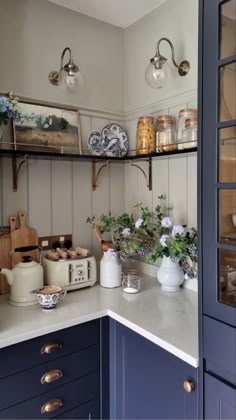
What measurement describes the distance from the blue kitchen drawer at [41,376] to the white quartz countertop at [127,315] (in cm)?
16

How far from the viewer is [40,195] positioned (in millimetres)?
1832

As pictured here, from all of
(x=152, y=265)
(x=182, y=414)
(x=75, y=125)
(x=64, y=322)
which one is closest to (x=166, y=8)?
(x=75, y=125)

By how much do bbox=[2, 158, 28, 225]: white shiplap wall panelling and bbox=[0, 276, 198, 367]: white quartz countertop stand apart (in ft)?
1.51

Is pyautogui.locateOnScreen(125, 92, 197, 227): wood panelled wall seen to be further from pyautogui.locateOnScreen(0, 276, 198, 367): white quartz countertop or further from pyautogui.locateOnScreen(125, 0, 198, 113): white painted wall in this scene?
pyautogui.locateOnScreen(0, 276, 198, 367): white quartz countertop

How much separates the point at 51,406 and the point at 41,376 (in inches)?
5.9

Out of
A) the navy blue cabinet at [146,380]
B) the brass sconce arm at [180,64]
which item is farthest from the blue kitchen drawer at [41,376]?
the brass sconce arm at [180,64]

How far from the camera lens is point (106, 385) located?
153 cm

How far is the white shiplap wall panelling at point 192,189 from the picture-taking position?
171cm

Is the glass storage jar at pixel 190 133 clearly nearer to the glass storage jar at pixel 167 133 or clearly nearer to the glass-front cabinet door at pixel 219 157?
the glass storage jar at pixel 167 133

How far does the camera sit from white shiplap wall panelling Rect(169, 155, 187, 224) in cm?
178

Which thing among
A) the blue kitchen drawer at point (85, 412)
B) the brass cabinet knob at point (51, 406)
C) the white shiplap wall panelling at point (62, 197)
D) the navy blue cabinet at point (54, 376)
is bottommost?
the blue kitchen drawer at point (85, 412)

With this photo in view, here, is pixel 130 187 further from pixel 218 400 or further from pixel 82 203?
pixel 218 400

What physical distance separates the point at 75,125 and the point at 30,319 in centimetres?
113

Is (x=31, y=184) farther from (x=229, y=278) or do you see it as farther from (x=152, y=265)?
(x=229, y=278)
